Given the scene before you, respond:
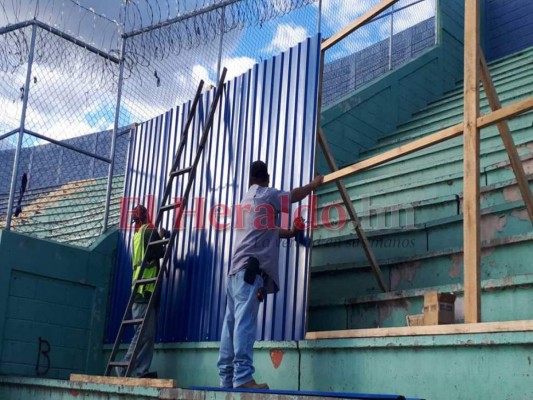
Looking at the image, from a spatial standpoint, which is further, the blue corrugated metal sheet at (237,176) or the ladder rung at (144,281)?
the ladder rung at (144,281)

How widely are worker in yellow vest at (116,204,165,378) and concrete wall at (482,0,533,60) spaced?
8700 millimetres

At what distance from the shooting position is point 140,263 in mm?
7090

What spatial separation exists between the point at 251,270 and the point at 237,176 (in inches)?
67.8

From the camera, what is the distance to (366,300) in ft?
18.1

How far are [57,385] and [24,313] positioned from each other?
4.66 feet

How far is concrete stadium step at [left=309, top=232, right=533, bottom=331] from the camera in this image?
4633 millimetres

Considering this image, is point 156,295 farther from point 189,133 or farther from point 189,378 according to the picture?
point 189,133

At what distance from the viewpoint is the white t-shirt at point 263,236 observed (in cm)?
527

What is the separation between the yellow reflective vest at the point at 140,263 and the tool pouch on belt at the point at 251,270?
Answer: 6.44 ft

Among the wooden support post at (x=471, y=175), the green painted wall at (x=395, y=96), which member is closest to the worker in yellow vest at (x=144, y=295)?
the green painted wall at (x=395, y=96)

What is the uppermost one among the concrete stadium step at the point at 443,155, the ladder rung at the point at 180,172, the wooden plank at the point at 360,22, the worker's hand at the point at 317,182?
the wooden plank at the point at 360,22

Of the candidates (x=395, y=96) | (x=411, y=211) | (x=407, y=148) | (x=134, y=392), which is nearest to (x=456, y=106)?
(x=395, y=96)

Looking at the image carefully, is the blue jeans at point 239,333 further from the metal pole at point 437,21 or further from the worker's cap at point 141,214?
the metal pole at point 437,21

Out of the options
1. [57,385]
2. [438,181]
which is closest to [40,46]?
[57,385]
